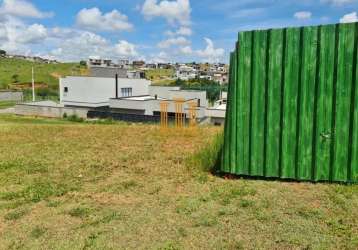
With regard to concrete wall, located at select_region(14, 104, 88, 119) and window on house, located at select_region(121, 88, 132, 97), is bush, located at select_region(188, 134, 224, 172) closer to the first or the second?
concrete wall, located at select_region(14, 104, 88, 119)

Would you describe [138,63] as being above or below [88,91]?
above

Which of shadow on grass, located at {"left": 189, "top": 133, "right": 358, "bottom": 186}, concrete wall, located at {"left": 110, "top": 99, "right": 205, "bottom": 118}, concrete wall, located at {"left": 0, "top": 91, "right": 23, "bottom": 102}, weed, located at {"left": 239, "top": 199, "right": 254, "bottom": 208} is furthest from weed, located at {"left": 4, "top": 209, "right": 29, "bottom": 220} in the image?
concrete wall, located at {"left": 0, "top": 91, "right": 23, "bottom": 102}

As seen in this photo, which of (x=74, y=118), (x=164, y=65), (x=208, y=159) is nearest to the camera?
(x=208, y=159)

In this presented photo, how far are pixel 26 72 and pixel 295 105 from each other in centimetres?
10900

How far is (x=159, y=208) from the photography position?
494 centimetres

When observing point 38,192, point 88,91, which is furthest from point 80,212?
point 88,91

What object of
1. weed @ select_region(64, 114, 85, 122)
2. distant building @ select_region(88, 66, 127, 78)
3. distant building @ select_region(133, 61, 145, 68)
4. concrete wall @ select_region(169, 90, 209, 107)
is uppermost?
distant building @ select_region(133, 61, 145, 68)

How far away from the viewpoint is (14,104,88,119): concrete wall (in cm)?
4466

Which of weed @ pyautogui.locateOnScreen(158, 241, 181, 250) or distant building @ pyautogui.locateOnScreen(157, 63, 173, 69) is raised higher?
distant building @ pyautogui.locateOnScreen(157, 63, 173, 69)

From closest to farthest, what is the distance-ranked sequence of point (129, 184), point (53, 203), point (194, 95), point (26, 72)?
point (53, 203), point (129, 184), point (194, 95), point (26, 72)

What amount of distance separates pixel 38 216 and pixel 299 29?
4834 millimetres

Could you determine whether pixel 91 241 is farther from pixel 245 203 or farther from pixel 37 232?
pixel 245 203

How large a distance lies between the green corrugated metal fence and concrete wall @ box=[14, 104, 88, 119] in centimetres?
4001

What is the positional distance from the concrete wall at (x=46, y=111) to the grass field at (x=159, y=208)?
124 ft
